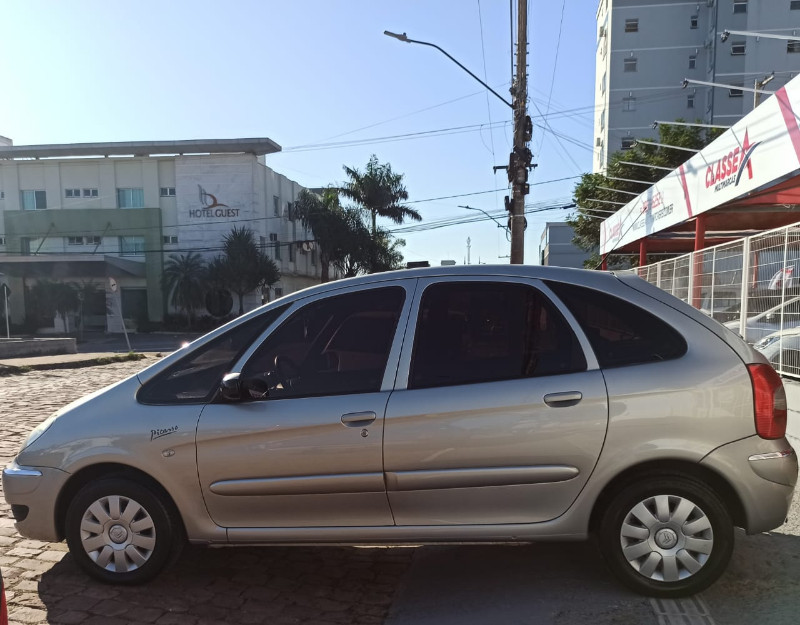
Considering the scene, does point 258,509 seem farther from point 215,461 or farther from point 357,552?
point 357,552

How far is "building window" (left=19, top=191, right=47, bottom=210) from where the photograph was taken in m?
44.8

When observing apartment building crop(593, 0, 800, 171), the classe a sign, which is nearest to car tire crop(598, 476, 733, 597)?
the classe a sign

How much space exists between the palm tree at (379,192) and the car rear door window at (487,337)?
43373 mm

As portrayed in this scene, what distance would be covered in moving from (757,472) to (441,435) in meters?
1.58

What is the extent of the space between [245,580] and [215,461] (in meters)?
0.86

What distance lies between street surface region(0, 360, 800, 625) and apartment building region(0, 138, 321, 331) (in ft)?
133

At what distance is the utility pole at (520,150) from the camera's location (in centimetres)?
1502

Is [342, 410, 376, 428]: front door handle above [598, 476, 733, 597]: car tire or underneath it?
above

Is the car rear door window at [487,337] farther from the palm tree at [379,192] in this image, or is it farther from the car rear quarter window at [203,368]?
the palm tree at [379,192]

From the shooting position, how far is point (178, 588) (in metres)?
3.45

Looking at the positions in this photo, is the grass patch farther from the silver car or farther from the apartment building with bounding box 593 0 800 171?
the apartment building with bounding box 593 0 800 171

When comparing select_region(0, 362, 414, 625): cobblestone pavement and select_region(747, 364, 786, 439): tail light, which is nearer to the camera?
select_region(747, 364, 786, 439): tail light

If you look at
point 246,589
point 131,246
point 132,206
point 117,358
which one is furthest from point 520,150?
point 132,206

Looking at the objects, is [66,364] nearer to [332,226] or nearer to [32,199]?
[332,226]
